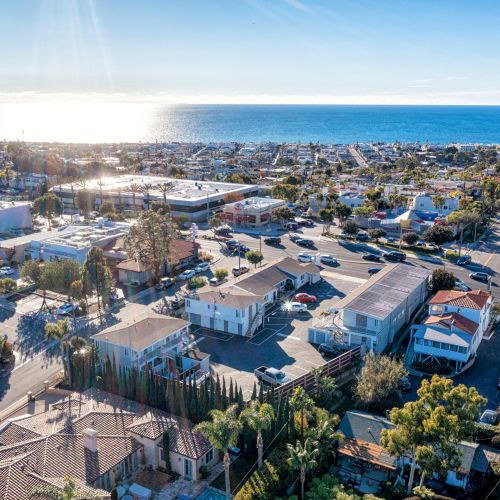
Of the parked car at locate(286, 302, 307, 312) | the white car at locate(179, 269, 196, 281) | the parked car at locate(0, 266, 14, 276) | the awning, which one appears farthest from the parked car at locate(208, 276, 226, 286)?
the awning

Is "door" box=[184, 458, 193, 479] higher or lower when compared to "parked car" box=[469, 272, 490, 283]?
lower

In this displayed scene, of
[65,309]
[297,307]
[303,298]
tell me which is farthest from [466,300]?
[65,309]

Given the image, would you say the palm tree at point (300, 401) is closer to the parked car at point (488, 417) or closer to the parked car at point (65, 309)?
the parked car at point (488, 417)

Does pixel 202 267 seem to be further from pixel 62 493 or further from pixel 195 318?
pixel 62 493

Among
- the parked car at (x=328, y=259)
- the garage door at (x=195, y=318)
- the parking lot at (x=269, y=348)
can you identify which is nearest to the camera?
the parking lot at (x=269, y=348)

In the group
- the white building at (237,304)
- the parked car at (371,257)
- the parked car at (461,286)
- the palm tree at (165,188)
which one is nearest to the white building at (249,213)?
the palm tree at (165,188)

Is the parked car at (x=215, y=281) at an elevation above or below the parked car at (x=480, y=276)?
below

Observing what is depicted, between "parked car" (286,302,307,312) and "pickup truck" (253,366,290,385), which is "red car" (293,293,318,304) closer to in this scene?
"parked car" (286,302,307,312)
